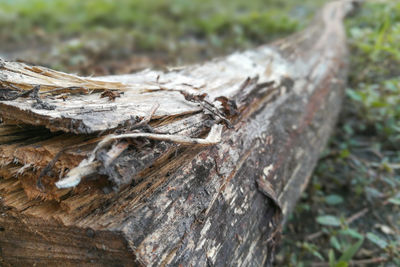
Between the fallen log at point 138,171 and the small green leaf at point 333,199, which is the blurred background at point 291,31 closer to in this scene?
the small green leaf at point 333,199

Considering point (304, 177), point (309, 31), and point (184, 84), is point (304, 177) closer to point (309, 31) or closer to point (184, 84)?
point (184, 84)

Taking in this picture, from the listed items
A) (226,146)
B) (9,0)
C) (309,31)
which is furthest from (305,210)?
(9,0)

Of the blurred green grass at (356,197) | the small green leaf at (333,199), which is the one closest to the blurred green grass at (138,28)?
the blurred green grass at (356,197)

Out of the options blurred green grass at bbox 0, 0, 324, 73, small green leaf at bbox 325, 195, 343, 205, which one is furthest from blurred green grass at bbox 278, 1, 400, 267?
blurred green grass at bbox 0, 0, 324, 73

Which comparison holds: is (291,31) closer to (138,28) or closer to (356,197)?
(138,28)

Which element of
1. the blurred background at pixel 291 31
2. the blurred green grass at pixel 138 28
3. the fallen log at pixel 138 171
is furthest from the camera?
the blurred green grass at pixel 138 28

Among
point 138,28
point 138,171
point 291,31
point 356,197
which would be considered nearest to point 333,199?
point 356,197

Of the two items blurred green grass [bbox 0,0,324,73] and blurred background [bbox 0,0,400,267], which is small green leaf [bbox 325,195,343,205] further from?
blurred green grass [bbox 0,0,324,73]
